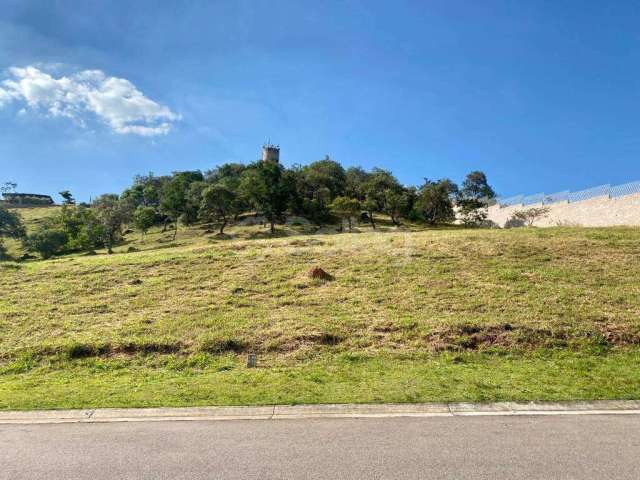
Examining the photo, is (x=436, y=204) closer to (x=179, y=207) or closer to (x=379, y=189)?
(x=379, y=189)

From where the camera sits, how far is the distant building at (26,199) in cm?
10668

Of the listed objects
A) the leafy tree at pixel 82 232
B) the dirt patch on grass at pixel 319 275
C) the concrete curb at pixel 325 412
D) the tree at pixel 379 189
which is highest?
the tree at pixel 379 189

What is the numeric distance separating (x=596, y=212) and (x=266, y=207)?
3899cm

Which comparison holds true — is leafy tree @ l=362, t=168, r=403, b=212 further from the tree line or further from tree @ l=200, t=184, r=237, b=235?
tree @ l=200, t=184, r=237, b=235

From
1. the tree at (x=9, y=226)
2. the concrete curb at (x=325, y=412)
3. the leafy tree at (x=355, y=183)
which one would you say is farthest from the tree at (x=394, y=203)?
the concrete curb at (x=325, y=412)

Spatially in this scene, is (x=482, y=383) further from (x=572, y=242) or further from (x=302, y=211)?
(x=302, y=211)

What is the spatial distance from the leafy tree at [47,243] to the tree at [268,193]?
2445cm

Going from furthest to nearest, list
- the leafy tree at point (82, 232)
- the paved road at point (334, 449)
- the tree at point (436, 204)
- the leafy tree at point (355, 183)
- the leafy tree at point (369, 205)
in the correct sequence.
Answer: the leafy tree at point (355, 183), the leafy tree at point (369, 205), the tree at point (436, 204), the leafy tree at point (82, 232), the paved road at point (334, 449)

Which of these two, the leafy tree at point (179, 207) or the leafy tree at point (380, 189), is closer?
the leafy tree at point (179, 207)

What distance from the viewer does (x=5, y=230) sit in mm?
56750

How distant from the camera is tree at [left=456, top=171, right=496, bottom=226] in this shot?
61737 millimetres

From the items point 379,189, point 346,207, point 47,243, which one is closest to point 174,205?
point 47,243

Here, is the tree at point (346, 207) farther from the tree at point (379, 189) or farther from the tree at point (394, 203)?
the tree at point (379, 189)

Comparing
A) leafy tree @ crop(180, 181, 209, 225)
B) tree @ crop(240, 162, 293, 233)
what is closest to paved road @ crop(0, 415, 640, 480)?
tree @ crop(240, 162, 293, 233)
